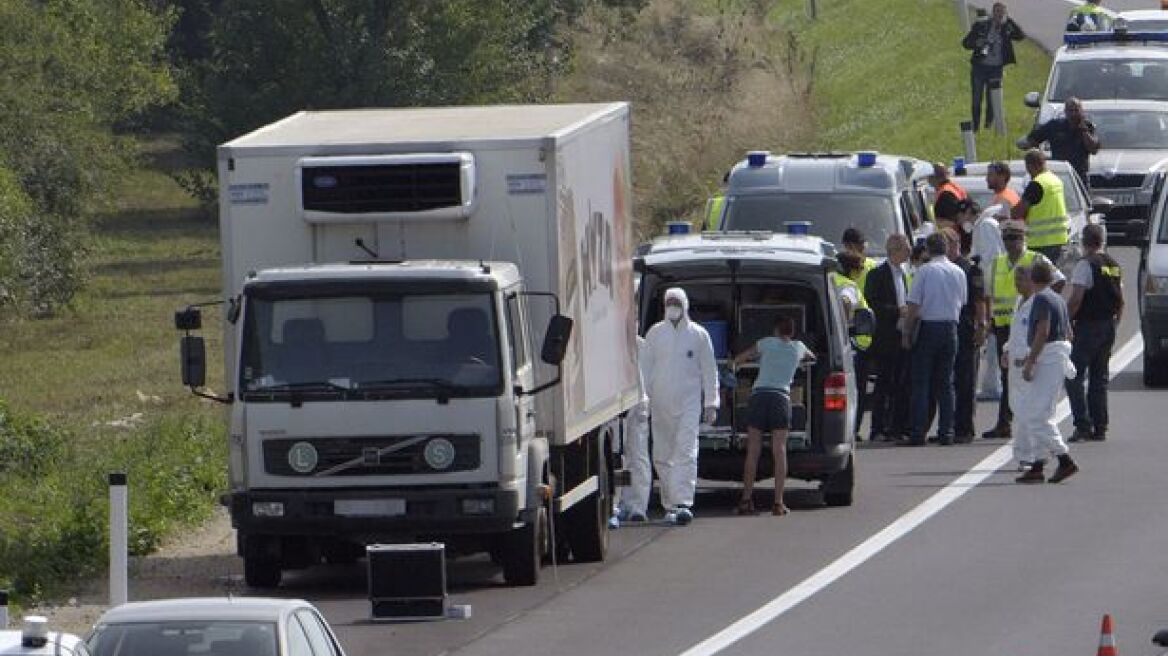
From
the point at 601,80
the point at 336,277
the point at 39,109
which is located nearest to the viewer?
the point at 336,277

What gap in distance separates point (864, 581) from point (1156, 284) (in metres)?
11.7

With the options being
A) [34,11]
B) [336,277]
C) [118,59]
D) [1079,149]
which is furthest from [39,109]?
[336,277]

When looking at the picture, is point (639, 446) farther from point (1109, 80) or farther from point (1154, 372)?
point (1109, 80)

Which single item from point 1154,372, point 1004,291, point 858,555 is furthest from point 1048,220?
point 858,555

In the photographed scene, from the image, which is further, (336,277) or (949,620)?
(336,277)

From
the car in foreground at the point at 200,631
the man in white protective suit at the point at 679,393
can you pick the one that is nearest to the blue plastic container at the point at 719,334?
the man in white protective suit at the point at 679,393

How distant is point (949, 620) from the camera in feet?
55.9

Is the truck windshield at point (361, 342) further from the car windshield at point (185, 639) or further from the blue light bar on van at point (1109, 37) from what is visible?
the blue light bar on van at point (1109, 37)

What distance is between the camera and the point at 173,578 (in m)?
20.0

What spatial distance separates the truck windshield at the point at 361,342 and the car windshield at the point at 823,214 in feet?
33.3

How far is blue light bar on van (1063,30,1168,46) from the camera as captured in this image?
43000 mm

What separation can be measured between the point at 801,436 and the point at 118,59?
40137 mm

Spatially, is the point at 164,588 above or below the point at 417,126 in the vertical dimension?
below

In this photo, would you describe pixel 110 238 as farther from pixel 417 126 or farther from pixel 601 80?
pixel 417 126
